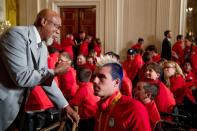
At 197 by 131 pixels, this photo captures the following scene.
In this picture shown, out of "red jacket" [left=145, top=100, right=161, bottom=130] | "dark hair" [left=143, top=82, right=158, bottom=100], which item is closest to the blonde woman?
"dark hair" [left=143, top=82, right=158, bottom=100]

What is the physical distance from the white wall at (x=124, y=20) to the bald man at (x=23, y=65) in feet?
34.2

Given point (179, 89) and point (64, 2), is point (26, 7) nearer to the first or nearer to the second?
point (64, 2)

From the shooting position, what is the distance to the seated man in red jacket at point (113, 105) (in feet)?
7.32

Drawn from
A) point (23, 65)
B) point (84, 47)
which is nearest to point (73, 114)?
point (23, 65)

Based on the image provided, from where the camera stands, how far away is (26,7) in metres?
13.8

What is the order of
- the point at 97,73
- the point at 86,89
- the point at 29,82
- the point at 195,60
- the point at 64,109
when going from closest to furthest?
the point at 97,73 → the point at 29,82 → the point at 64,109 → the point at 86,89 → the point at 195,60

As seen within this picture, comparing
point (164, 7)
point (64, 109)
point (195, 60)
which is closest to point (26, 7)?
point (164, 7)

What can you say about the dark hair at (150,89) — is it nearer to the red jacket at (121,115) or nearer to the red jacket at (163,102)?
the red jacket at (163,102)

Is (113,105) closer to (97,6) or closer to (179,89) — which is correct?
(179,89)

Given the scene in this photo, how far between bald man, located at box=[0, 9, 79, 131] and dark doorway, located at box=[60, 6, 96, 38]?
11248 millimetres

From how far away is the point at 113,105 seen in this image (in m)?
2.35

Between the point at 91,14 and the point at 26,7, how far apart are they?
8.02 feet

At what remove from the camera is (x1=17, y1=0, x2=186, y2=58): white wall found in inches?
525

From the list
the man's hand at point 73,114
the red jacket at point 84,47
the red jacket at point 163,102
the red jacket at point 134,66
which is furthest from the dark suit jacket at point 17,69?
the red jacket at point 84,47
